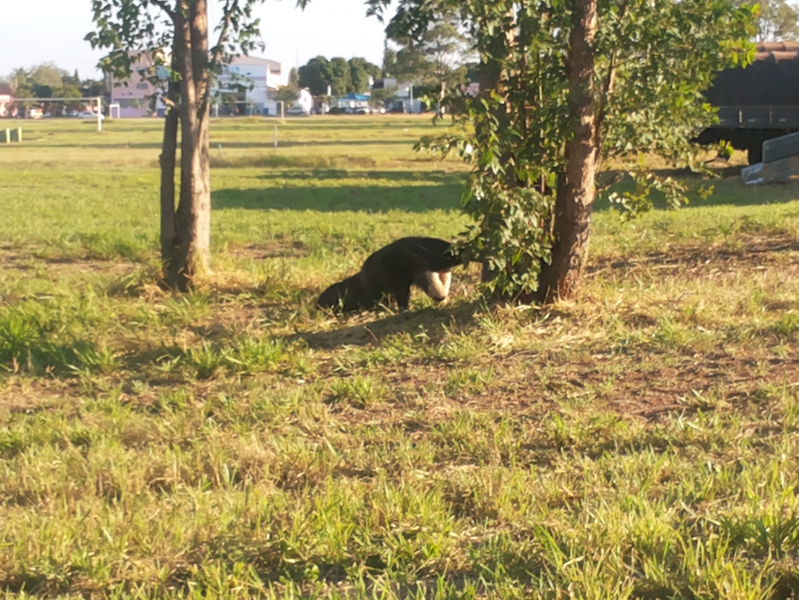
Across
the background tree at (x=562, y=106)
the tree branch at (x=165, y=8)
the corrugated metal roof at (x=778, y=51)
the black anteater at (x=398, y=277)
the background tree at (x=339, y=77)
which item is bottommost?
the black anteater at (x=398, y=277)

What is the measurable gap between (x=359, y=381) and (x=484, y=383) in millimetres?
781

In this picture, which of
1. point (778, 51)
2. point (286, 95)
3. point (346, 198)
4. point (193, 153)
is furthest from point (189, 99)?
point (286, 95)

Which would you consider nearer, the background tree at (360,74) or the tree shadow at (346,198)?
the tree shadow at (346,198)

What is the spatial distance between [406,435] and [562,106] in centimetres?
291

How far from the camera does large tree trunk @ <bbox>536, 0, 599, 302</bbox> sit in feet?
21.8

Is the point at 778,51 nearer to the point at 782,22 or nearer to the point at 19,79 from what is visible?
the point at 782,22

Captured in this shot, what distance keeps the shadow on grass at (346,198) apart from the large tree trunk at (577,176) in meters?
8.95

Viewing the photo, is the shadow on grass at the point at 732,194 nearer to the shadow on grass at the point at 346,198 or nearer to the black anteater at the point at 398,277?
the shadow on grass at the point at 346,198

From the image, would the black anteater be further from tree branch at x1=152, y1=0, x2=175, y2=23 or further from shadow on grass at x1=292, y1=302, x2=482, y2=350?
tree branch at x1=152, y1=0, x2=175, y2=23

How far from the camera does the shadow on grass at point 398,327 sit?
700 cm

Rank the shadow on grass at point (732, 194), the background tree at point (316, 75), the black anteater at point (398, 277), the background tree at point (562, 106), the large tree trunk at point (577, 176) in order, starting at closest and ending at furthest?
the background tree at point (562, 106) < the large tree trunk at point (577, 176) < the black anteater at point (398, 277) < the shadow on grass at point (732, 194) < the background tree at point (316, 75)

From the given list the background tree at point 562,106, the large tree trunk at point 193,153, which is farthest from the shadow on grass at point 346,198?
the background tree at point 562,106

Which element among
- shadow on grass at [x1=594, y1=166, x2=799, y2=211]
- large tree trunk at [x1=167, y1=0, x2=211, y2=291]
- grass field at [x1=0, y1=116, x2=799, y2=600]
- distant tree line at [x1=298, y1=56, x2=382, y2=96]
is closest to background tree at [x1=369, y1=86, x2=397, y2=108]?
distant tree line at [x1=298, y1=56, x2=382, y2=96]

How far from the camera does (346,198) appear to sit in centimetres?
1888
